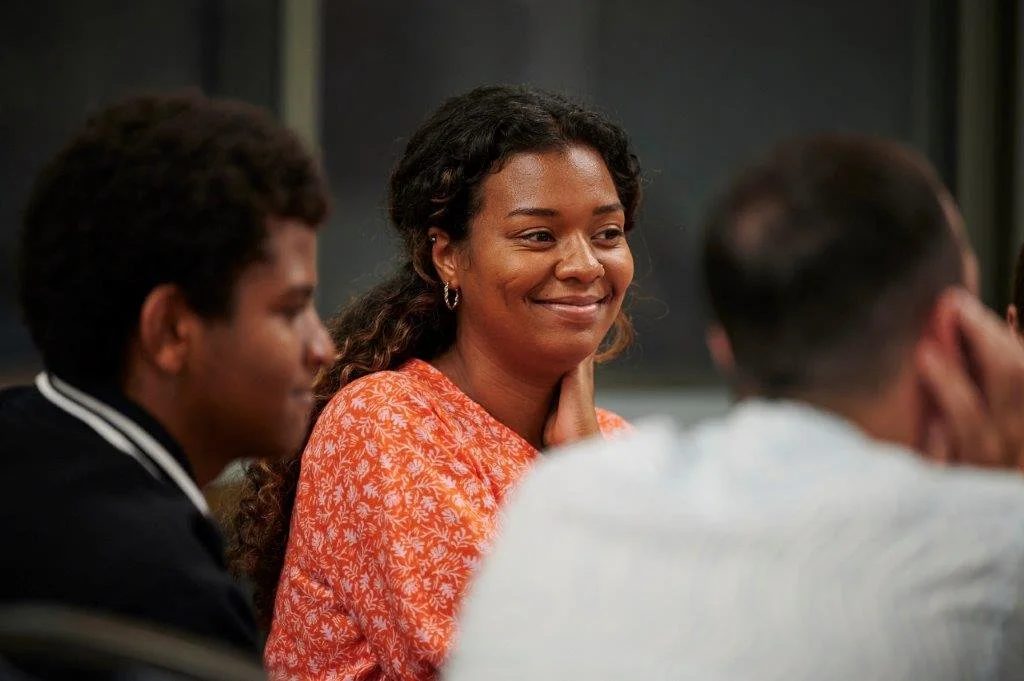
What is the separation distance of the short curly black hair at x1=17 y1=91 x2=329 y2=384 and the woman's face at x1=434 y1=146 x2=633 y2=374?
0.87 meters

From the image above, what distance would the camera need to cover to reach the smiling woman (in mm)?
1832

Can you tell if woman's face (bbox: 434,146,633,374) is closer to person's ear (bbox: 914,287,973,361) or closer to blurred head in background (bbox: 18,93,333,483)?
blurred head in background (bbox: 18,93,333,483)

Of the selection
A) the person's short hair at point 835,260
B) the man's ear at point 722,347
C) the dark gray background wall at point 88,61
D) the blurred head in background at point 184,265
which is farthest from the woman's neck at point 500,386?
the dark gray background wall at point 88,61

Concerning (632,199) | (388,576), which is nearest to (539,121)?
(632,199)

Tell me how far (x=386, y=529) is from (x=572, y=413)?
0.46m

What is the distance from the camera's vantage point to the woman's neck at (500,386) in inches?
84.3

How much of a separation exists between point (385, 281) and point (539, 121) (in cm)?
39

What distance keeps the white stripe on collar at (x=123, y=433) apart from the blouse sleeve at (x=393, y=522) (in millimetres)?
608

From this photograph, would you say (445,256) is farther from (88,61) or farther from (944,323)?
(88,61)

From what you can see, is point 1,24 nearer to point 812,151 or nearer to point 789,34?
point 789,34

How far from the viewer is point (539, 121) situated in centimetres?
214

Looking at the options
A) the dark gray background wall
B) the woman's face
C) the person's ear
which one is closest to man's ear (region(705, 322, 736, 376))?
the person's ear

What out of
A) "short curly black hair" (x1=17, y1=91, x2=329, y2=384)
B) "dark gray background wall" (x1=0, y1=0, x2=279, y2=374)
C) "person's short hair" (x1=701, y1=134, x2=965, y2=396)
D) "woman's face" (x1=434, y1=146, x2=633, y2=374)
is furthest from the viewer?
"dark gray background wall" (x1=0, y1=0, x2=279, y2=374)

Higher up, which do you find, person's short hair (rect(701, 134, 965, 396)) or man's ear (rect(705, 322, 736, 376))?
person's short hair (rect(701, 134, 965, 396))
